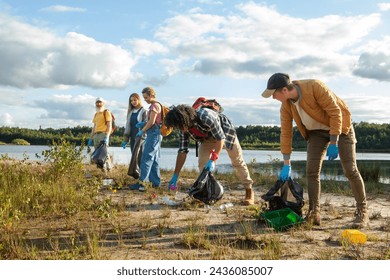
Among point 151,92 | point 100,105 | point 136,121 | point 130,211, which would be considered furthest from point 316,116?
point 100,105

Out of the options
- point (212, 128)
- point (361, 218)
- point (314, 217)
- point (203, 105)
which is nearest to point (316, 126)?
point (314, 217)

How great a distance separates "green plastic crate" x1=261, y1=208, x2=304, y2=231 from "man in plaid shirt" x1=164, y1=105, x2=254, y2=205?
1.19 metres

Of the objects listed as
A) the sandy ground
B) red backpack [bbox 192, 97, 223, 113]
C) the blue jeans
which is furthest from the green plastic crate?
the blue jeans

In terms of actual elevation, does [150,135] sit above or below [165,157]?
above

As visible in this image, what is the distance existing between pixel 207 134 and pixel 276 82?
161 centimetres

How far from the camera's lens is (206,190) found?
5.96 m

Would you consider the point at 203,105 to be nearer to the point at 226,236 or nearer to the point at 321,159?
the point at 321,159

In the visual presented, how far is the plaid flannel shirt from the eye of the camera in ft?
18.9

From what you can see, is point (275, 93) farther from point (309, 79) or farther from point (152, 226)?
point (152, 226)

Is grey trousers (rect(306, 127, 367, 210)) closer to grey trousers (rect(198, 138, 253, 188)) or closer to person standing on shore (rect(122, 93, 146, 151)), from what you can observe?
grey trousers (rect(198, 138, 253, 188))

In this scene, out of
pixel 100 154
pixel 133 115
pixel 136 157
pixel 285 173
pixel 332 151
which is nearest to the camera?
pixel 332 151

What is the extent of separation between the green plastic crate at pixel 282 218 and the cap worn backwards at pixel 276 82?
1.37 meters

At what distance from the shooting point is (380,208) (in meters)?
6.74

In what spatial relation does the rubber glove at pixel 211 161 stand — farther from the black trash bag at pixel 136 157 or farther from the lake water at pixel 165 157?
the lake water at pixel 165 157
